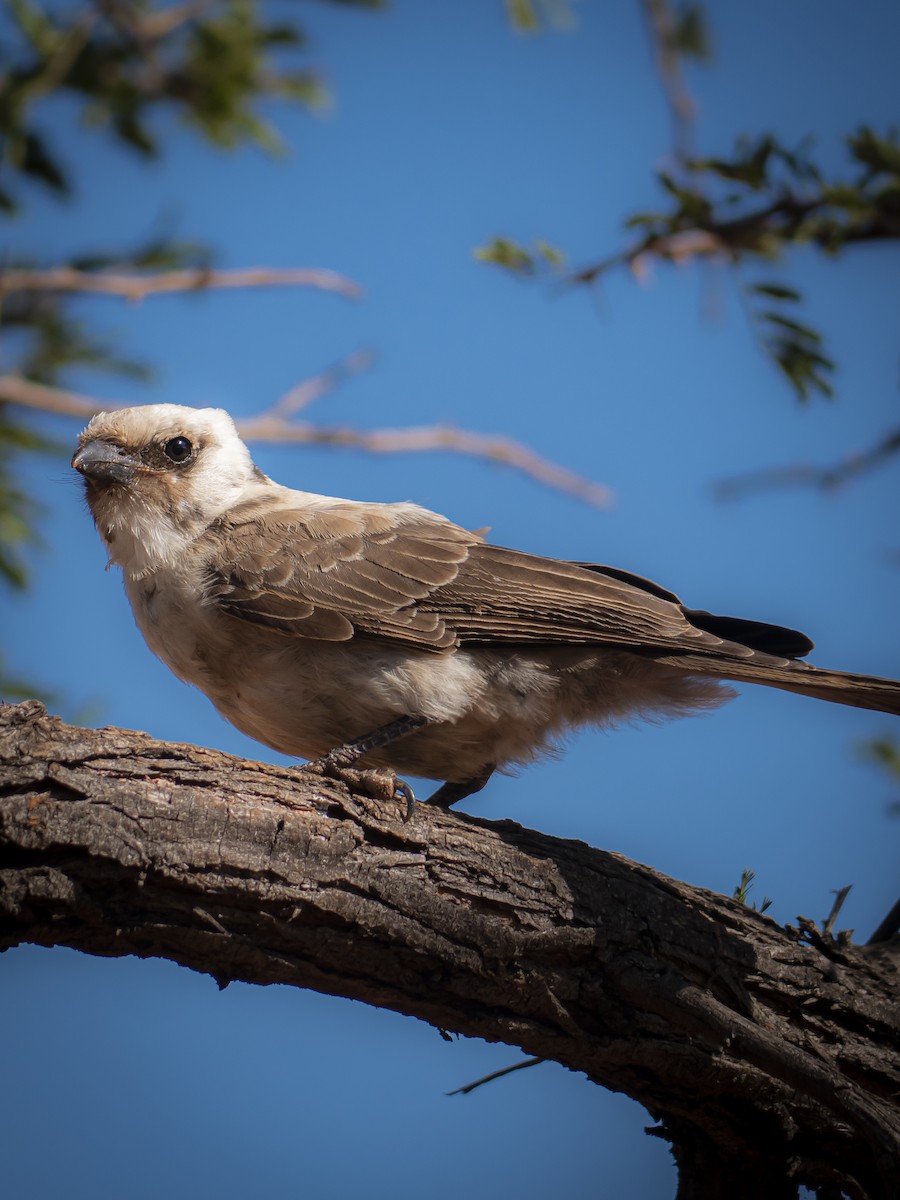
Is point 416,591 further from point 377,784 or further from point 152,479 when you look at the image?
point 152,479

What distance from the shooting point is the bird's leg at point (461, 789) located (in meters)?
4.73

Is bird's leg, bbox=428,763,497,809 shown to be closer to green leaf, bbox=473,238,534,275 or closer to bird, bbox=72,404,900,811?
bird, bbox=72,404,900,811

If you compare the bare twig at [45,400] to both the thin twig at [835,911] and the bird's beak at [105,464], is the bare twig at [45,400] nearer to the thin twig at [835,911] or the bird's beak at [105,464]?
the bird's beak at [105,464]

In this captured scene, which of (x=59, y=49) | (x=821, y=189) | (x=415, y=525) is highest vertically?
(x=59, y=49)

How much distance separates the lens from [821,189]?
397cm

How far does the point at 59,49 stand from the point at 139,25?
44cm

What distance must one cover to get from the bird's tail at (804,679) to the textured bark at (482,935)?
2.61 feet

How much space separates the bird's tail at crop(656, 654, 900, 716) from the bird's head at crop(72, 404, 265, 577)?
1.97 m

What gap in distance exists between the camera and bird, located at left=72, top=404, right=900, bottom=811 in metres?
4.28

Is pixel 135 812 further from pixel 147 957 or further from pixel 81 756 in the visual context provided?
pixel 147 957

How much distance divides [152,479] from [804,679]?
8.77ft

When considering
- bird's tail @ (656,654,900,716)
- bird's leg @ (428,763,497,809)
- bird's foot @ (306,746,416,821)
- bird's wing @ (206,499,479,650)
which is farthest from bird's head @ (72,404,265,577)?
bird's tail @ (656,654,900,716)

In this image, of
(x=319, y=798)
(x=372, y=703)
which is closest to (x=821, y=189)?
(x=372, y=703)

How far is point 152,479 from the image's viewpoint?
4809mm
